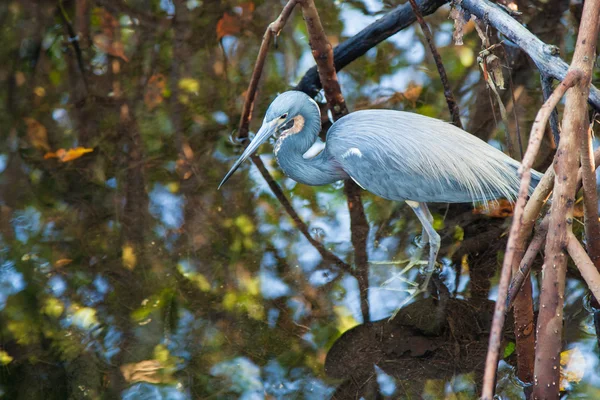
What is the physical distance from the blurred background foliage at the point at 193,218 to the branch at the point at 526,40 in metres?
1.29

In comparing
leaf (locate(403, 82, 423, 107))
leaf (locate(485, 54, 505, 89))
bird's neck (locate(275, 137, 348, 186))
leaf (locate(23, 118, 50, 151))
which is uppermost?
leaf (locate(403, 82, 423, 107))

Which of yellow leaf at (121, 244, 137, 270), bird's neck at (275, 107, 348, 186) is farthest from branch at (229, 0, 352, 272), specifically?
yellow leaf at (121, 244, 137, 270)

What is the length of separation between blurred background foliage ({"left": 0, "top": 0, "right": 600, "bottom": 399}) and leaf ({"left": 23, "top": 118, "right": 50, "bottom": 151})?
0.04 feet

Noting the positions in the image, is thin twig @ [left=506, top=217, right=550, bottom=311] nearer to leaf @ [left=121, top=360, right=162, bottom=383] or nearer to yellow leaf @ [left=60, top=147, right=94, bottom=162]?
leaf @ [left=121, top=360, right=162, bottom=383]

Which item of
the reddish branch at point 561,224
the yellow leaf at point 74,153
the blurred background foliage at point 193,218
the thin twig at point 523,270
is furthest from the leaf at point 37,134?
the reddish branch at point 561,224

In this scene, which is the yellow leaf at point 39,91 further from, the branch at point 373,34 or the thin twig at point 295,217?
the branch at point 373,34

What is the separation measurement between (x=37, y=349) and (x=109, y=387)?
51 centimetres

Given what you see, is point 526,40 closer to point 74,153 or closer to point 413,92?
point 413,92

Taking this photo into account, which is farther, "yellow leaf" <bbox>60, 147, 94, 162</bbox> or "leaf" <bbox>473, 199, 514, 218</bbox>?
"yellow leaf" <bbox>60, 147, 94, 162</bbox>

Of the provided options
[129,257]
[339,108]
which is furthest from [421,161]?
[129,257]

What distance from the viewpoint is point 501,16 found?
3176 millimetres

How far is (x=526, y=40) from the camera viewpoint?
2.95 metres

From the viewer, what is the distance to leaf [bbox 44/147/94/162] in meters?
4.85

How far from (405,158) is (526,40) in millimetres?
830
